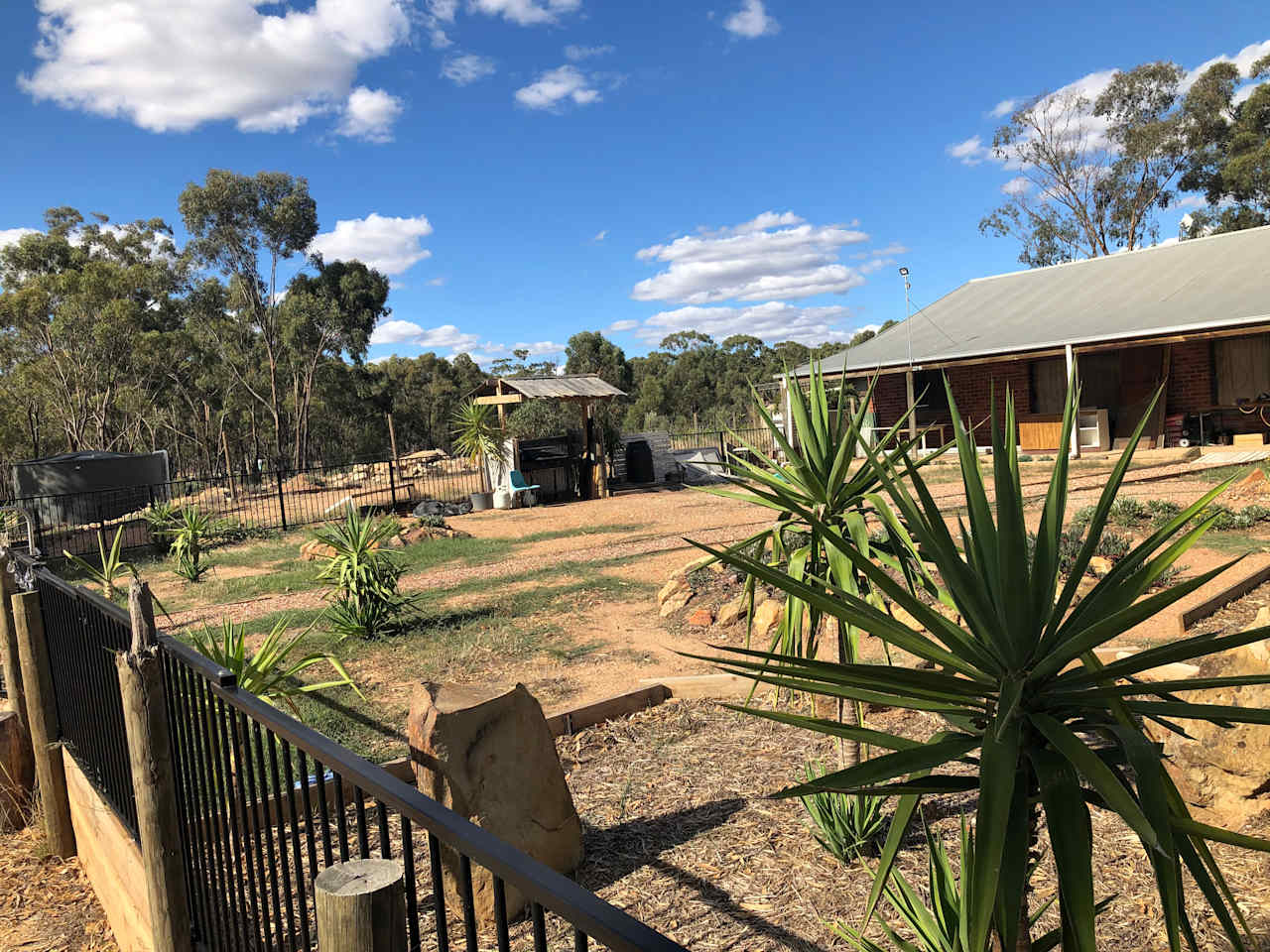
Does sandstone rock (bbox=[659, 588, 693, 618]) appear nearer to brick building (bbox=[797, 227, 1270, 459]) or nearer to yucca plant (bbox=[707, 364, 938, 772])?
yucca plant (bbox=[707, 364, 938, 772])

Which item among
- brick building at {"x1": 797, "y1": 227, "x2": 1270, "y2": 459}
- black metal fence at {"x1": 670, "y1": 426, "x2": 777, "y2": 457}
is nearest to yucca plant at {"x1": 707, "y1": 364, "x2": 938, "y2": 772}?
brick building at {"x1": 797, "y1": 227, "x2": 1270, "y2": 459}

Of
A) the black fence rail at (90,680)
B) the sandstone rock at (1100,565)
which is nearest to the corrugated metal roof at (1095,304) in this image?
the sandstone rock at (1100,565)

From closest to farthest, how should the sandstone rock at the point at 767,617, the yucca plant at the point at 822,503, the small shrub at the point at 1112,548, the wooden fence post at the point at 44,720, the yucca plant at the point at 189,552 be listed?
1. the yucca plant at the point at 822,503
2. the wooden fence post at the point at 44,720
3. the sandstone rock at the point at 767,617
4. the small shrub at the point at 1112,548
5. the yucca plant at the point at 189,552

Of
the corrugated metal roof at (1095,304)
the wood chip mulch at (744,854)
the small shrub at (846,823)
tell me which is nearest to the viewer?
the wood chip mulch at (744,854)

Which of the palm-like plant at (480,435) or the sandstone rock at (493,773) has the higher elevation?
the palm-like plant at (480,435)

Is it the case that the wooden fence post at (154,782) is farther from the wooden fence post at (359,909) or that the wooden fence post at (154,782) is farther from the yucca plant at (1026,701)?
the yucca plant at (1026,701)

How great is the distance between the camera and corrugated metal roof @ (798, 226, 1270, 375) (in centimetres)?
1766

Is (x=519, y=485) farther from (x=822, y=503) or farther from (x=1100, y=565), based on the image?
(x=822, y=503)

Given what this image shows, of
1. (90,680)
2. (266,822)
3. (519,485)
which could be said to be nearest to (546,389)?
(519,485)

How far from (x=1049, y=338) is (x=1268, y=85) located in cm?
2204

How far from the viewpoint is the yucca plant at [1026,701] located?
54.4 inches

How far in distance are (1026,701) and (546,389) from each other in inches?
722

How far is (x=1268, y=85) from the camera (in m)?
31.6

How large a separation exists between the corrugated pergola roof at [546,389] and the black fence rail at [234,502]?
2756 millimetres
